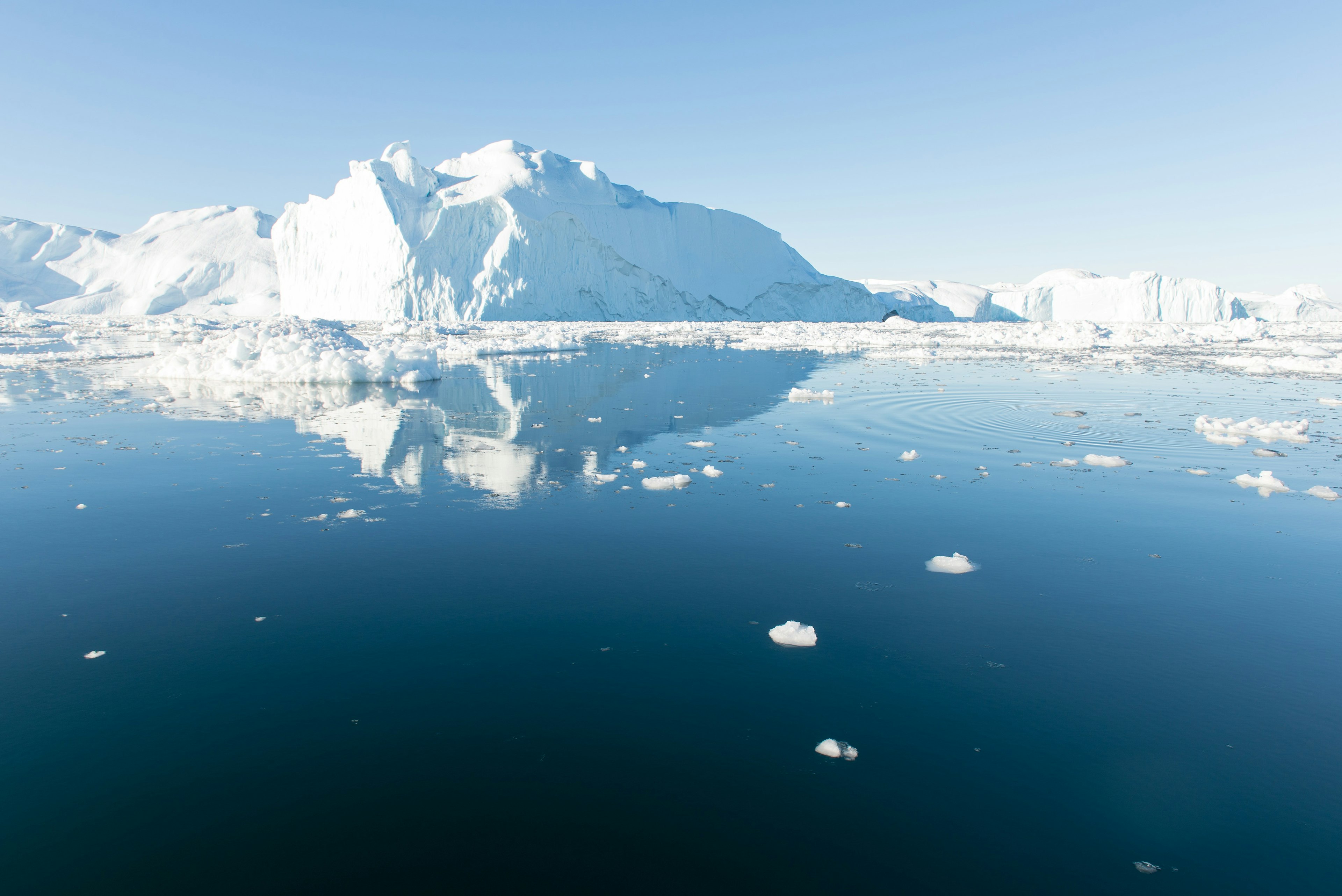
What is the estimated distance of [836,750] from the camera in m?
3.19

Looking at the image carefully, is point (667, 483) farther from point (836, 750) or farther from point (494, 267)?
point (494, 267)

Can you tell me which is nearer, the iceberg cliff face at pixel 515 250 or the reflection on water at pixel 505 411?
the reflection on water at pixel 505 411

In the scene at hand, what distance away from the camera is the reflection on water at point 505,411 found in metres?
8.40

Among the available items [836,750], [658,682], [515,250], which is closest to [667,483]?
[658,682]

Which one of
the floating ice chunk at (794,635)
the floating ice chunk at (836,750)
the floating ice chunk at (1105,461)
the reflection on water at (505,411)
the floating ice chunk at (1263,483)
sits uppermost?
the reflection on water at (505,411)

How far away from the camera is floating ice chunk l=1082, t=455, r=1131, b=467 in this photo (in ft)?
28.4

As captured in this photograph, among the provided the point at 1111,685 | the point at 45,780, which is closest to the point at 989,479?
the point at 1111,685

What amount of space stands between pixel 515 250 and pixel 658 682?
4148 cm

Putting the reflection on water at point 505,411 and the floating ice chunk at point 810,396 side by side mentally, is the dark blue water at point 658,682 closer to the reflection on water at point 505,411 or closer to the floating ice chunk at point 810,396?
the reflection on water at point 505,411

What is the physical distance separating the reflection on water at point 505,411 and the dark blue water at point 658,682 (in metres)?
0.48

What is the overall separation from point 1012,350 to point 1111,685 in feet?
88.8

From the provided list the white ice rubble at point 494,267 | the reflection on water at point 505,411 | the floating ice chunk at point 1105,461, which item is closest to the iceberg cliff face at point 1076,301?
the white ice rubble at point 494,267

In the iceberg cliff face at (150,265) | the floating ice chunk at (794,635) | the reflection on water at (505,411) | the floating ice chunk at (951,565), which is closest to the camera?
the floating ice chunk at (794,635)

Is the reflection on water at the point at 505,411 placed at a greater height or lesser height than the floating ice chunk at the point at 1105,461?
greater
